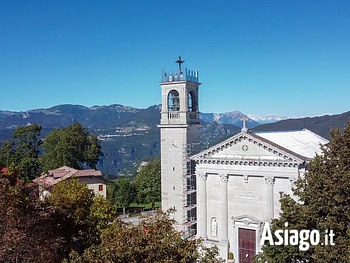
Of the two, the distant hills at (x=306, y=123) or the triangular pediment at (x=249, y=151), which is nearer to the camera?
the triangular pediment at (x=249, y=151)

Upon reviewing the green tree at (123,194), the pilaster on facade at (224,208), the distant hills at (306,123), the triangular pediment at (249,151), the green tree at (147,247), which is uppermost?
the distant hills at (306,123)

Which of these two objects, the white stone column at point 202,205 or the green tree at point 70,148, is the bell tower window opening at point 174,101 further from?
the green tree at point 70,148

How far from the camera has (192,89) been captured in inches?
1344

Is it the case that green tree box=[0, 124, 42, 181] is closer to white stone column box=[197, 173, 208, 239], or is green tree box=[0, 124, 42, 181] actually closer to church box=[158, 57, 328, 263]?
church box=[158, 57, 328, 263]

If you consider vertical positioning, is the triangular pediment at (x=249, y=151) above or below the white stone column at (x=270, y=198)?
above

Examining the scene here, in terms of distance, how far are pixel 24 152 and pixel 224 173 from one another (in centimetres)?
3792

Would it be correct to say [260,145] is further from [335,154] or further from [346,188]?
[346,188]

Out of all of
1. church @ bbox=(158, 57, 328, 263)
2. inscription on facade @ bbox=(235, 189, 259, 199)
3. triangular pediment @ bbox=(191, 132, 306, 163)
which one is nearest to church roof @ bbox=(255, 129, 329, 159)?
church @ bbox=(158, 57, 328, 263)

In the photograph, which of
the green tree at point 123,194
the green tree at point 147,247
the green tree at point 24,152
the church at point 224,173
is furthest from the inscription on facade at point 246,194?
the green tree at point 24,152

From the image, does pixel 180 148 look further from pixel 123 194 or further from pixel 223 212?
Result: pixel 123 194

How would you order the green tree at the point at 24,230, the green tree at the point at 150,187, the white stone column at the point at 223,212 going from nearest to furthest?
the green tree at the point at 24,230, the white stone column at the point at 223,212, the green tree at the point at 150,187

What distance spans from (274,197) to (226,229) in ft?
16.2

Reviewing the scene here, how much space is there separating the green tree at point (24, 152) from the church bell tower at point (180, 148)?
26172 mm

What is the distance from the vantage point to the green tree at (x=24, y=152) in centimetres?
5169
